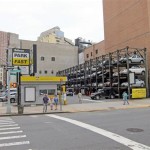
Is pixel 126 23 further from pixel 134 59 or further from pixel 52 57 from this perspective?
pixel 52 57

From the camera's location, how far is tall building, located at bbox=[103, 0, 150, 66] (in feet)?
Result: 165

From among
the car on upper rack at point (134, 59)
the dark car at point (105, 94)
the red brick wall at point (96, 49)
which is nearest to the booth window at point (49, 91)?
the dark car at point (105, 94)

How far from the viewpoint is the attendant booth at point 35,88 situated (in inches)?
1283

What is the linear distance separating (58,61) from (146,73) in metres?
55.1

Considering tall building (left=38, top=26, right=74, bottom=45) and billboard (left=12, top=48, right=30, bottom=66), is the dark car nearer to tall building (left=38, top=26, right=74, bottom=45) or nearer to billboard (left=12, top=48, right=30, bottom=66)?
billboard (left=12, top=48, right=30, bottom=66)

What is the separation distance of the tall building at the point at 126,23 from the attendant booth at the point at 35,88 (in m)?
21.9

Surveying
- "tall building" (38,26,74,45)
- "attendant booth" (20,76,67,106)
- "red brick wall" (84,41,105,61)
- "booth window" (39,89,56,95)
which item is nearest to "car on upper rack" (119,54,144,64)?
"attendant booth" (20,76,67,106)

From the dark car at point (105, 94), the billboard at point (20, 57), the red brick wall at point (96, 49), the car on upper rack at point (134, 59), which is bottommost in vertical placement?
the dark car at point (105, 94)

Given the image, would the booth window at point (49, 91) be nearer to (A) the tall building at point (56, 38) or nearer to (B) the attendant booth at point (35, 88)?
(B) the attendant booth at point (35, 88)

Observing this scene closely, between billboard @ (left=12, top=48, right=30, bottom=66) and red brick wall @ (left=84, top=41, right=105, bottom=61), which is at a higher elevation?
red brick wall @ (left=84, top=41, right=105, bottom=61)

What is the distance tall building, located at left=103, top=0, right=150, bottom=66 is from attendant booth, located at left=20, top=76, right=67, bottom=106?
21.9 metres

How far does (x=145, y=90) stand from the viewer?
42.8 meters

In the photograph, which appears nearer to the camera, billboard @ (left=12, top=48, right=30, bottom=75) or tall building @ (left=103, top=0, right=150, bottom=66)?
billboard @ (left=12, top=48, right=30, bottom=75)

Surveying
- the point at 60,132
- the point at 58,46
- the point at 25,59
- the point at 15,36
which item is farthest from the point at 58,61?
the point at 60,132
